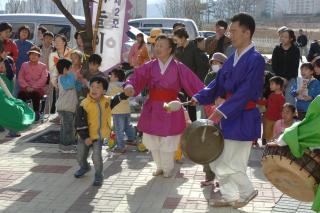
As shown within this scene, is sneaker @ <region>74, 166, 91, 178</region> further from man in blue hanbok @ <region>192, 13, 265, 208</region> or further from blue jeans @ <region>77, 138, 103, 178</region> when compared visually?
man in blue hanbok @ <region>192, 13, 265, 208</region>

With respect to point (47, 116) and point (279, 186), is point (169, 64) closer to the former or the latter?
point (279, 186)

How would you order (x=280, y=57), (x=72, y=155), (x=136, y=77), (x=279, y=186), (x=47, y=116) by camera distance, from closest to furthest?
(x=279, y=186)
(x=136, y=77)
(x=72, y=155)
(x=280, y=57)
(x=47, y=116)

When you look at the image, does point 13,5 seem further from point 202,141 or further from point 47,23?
point 202,141

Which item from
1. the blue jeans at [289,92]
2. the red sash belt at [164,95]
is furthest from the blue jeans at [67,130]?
the blue jeans at [289,92]

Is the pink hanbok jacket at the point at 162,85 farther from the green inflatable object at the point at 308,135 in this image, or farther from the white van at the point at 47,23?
the white van at the point at 47,23

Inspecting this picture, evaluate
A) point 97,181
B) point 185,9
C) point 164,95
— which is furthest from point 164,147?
point 185,9

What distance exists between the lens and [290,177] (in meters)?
3.91

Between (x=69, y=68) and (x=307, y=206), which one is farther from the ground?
(x=69, y=68)

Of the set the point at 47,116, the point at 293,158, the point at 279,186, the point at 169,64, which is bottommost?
the point at 47,116

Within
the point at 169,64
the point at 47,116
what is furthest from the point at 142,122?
the point at 47,116

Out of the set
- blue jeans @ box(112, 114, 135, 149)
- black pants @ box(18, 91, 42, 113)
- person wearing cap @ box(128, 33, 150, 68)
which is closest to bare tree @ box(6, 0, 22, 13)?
person wearing cap @ box(128, 33, 150, 68)

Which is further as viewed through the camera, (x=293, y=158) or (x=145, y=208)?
(x=145, y=208)

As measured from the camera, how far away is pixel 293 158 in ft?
12.5

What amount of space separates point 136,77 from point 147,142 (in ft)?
2.52
